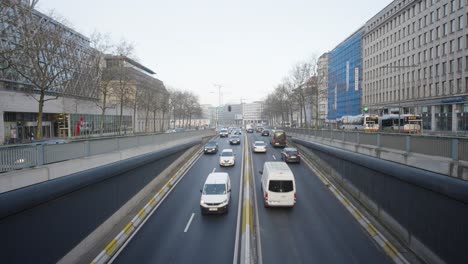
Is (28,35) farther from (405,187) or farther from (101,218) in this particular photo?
(405,187)

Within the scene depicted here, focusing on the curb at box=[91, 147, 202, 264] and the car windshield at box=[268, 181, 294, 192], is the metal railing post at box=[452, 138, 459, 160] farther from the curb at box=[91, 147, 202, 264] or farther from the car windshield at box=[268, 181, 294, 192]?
the curb at box=[91, 147, 202, 264]

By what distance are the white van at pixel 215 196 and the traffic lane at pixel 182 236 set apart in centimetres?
46

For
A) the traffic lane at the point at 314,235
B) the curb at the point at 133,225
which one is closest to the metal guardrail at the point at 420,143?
the traffic lane at the point at 314,235

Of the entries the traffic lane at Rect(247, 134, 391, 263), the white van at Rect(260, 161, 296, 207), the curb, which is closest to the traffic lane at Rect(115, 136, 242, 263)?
the curb

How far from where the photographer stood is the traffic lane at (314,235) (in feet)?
36.9

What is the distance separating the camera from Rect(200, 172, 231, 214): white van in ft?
51.4

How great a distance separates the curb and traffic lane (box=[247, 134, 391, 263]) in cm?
611

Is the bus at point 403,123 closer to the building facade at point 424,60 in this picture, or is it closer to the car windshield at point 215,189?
the building facade at point 424,60

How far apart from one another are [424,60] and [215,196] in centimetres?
5873

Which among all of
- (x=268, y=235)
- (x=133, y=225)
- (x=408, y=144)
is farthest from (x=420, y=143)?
(x=133, y=225)

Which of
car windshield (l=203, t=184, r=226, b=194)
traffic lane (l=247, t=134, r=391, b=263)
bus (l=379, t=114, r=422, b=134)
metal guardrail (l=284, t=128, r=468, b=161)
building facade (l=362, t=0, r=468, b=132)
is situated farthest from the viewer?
building facade (l=362, t=0, r=468, b=132)

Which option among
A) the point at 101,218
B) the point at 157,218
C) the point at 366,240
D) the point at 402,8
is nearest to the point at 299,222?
the point at 366,240

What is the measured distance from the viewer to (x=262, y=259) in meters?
11.1

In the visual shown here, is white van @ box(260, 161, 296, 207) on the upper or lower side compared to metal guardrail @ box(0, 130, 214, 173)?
lower
